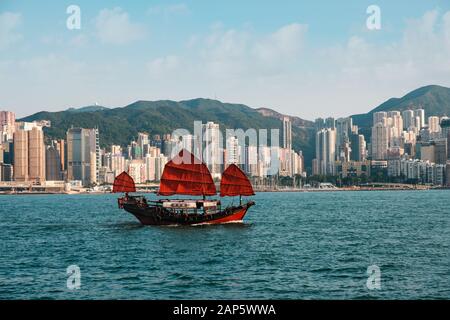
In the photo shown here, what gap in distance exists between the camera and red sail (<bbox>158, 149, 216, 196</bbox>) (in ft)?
213

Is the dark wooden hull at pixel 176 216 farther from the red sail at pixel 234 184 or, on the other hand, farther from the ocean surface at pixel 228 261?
the ocean surface at pixel 228 261

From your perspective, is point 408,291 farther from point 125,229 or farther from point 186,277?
point 125,229

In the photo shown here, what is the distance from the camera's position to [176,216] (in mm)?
63594

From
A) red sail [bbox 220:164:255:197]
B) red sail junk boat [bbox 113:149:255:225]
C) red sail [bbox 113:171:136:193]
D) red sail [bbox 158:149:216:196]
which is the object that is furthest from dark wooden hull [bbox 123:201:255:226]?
red sail [bbox 113:171:136:193]

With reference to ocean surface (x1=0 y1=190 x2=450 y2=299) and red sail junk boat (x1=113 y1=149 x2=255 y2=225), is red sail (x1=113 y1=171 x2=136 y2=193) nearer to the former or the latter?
red sail junk boat (x1=113 y1=149 x2=255 y2=225)

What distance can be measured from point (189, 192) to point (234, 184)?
4856mm

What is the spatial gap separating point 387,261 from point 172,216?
1161 inches

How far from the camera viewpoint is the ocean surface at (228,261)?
29375 mm

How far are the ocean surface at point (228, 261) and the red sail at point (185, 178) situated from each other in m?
5.30

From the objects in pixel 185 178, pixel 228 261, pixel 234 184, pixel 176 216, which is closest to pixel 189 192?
pixel 185 178

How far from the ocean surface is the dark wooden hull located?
2.38 metres

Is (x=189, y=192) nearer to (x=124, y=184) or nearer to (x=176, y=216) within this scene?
(x=176, y=216)

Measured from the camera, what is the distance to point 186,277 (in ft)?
108
